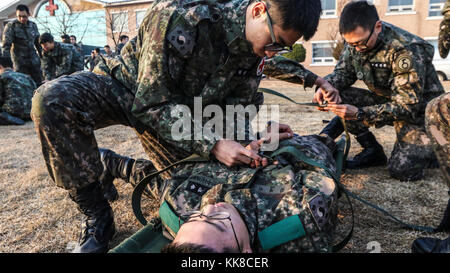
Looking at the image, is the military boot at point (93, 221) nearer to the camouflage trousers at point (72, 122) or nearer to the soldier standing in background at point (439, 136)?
the camouflage trousers at point (72, 122)

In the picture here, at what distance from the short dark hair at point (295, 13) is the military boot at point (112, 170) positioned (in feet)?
4.69

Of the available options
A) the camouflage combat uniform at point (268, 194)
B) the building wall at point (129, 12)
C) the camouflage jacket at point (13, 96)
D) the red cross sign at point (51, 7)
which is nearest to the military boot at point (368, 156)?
the camouflage combat uniform at point (268, 194)

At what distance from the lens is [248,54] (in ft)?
6.59

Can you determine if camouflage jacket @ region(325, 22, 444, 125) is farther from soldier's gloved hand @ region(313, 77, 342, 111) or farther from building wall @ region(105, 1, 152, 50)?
building wall @ region(105, 1, 152, 50)

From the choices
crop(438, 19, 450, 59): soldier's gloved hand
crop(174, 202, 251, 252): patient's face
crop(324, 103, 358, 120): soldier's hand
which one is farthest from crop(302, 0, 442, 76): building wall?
crop(174, 202, 251, 252): patient's face

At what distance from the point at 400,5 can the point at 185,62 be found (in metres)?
22.1

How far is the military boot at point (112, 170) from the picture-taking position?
2307mm

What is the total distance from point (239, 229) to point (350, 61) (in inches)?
103

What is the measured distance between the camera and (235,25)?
1.91m

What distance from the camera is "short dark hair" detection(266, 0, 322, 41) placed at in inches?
65.6

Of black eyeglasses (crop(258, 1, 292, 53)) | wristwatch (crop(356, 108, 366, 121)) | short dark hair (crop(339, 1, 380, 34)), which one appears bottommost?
wristwatch (crop(356, 108, 366, 121))

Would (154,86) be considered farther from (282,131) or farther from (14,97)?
(14,97)
